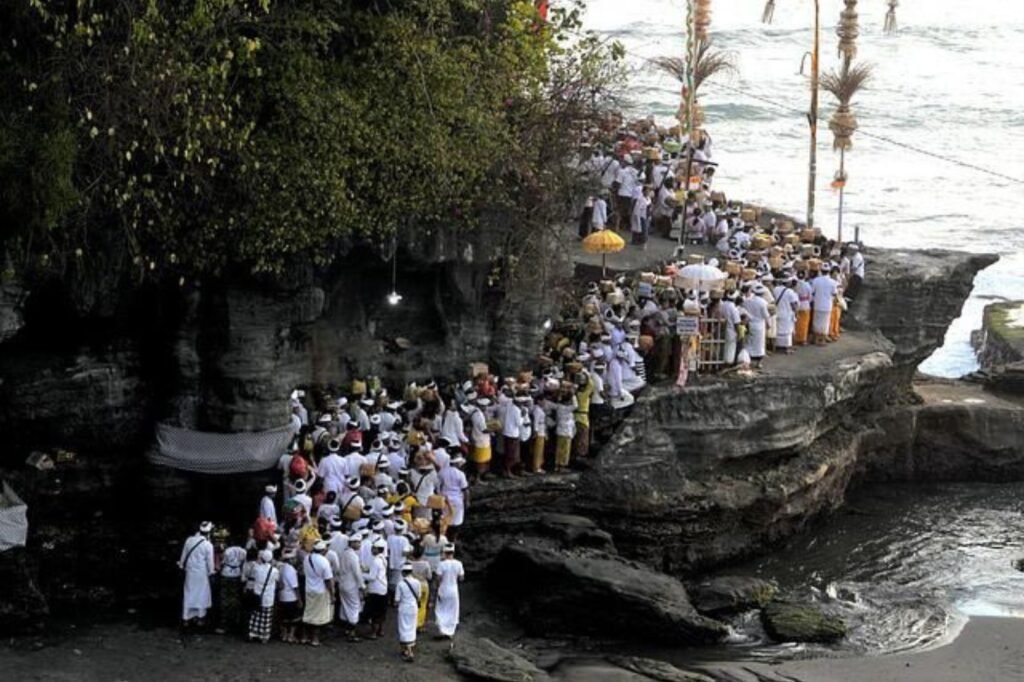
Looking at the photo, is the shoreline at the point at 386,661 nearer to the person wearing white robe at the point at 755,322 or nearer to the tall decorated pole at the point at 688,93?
the person wearing white robe at the point at 755,322

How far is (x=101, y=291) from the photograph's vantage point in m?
21.7

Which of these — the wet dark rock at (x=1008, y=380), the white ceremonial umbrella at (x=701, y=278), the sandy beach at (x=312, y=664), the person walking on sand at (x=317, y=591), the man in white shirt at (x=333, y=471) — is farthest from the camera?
the wet dark rock at (x=1008, y=380)

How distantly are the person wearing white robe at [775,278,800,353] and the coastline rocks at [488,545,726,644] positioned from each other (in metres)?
6.91

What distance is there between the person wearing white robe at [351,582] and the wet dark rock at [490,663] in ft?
4.06

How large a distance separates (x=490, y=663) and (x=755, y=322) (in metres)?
9.20

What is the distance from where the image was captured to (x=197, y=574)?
68.9ft

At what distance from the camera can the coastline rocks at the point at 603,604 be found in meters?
22.9

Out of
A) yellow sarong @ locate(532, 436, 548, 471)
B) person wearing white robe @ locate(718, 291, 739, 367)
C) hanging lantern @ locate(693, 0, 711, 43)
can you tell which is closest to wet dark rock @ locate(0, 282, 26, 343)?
yellow sarong @ locate(532, 436, 548, 471)

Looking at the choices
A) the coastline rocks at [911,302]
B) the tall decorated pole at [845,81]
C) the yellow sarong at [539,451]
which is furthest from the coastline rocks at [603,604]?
the tall decorated pole at [845,81]

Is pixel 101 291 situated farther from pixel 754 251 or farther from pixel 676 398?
pixel 754 251

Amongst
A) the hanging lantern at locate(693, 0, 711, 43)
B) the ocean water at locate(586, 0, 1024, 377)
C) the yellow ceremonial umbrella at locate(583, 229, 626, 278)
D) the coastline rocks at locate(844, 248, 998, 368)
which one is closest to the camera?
the yellow ceremonial umbrella at locate(583, 229, 626, 278)

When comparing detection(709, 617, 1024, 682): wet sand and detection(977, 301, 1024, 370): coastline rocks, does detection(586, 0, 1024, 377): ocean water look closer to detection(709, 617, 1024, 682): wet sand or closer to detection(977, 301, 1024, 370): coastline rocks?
detection(977, 301, 1024, 370): coastline rocks

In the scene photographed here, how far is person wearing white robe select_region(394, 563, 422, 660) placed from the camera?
66.8 feet

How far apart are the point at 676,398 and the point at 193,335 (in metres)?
7.51
